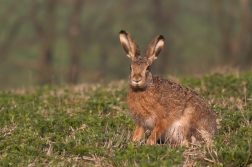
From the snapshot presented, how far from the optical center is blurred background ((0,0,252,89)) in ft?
100

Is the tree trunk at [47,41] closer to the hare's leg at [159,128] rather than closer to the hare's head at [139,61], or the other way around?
the hare's head at [139,61]

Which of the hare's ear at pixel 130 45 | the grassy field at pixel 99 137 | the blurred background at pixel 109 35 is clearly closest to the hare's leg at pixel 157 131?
the grassy field at pixel 99 137

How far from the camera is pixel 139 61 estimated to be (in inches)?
282

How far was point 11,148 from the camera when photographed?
20.8 feet


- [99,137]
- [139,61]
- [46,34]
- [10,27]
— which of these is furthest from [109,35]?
[99,137]

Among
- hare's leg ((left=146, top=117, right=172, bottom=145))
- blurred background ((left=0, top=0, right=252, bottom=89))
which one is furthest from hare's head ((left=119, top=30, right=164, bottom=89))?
blurred background ((left=0, top=0, right=252, bottom=89))

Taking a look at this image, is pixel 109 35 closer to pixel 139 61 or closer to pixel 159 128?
pixel 139 61

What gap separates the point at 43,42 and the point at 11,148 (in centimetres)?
2588

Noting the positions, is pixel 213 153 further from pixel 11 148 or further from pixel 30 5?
pixel 30 5

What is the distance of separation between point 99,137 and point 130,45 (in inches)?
60.6

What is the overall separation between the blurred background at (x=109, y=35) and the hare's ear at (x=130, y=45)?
16523 mm

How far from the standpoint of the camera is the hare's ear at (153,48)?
744 centimetres

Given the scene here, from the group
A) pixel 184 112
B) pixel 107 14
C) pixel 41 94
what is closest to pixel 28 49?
pixel 107 14

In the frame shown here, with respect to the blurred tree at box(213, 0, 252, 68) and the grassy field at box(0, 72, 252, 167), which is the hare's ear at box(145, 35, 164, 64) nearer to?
the grassy field at box(0, 72, 252, 167)
